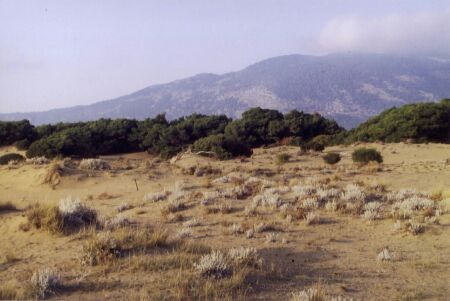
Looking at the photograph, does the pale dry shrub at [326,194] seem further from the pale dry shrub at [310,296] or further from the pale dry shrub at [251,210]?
the pale dry shrub at [310,296]

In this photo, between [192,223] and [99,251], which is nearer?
[99,251]

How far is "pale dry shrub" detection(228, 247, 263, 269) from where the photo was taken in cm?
612

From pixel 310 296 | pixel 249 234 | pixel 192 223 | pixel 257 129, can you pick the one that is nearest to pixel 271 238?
pixel 249 234

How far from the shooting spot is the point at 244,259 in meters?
6.24

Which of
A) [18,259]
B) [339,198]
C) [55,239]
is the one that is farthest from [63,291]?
[339,198]

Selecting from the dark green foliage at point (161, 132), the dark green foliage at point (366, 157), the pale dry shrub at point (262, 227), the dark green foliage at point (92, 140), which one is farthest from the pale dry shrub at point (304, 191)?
the dark green foliage at point (92, 140)

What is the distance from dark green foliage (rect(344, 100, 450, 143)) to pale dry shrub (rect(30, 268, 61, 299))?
109ft

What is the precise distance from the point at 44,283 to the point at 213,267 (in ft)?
6.77

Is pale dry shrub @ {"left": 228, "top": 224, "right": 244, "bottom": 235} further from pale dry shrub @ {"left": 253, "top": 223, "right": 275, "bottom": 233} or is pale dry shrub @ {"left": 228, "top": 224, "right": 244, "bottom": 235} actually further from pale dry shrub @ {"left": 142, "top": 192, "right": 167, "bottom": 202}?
pale dry shrub @ {"left": 142, "top": 192, "right": 167, "bottom": 202}

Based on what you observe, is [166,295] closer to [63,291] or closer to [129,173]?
[63,291]

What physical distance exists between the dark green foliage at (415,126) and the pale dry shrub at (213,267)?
3165cm

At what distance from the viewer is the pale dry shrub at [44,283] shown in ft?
16.1

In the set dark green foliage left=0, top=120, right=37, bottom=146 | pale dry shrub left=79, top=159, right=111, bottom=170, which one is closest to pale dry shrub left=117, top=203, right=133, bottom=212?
pale dry shrub left=79, top=159, right=111, bottom=170

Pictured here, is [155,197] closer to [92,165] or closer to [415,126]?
[92,165]
